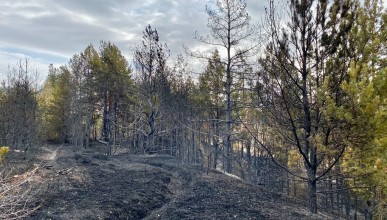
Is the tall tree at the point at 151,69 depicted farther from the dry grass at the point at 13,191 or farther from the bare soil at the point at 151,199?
the dry grass at the point at 13,191

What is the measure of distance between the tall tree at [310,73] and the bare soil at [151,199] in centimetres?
148

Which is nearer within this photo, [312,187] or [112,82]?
[312,187]

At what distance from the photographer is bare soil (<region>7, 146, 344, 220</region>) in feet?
22.2

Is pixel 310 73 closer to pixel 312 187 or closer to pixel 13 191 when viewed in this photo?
pixel 312 187

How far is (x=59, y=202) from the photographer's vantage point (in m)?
7.56

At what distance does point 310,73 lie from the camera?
703 cm

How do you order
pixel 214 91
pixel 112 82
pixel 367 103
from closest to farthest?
pixel 367 103 → pixel 214 91 → pixel 112 82

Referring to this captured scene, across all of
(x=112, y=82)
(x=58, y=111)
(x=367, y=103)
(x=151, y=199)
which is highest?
(x=112, y=82)

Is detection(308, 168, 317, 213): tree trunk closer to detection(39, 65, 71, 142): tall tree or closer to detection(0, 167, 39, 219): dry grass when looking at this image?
detection(0, 167, 39, 219): dry grass

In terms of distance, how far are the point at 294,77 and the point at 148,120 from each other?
13701 millimetres

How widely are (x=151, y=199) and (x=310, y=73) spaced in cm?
507

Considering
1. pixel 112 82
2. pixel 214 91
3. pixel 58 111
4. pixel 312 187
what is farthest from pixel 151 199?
pixel 58 111

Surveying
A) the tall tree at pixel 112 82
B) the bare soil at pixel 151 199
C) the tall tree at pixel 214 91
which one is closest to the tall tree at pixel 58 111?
the tall tree at pixel 112 82

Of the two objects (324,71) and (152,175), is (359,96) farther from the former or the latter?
(152,175)
